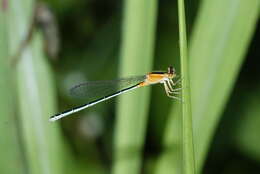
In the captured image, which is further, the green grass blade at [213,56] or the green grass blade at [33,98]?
the green grass blade at [33,98]

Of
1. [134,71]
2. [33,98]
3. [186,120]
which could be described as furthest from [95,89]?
[186,120]

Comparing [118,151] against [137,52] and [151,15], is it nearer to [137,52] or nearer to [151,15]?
[137,52]

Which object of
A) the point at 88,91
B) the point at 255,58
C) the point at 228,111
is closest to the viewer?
the point at 88,91

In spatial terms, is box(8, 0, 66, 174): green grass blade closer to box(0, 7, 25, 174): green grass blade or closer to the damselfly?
box(0, 7, 25, 174): green grass blade

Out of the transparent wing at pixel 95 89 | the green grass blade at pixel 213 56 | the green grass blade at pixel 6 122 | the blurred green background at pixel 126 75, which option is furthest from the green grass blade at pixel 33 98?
the transparent wing at pixel 95 89

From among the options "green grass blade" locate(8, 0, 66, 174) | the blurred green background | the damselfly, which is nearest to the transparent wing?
the damselfly

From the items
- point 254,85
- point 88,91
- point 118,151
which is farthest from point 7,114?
point 254,85

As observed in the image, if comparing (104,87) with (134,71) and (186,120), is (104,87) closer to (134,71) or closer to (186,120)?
(134,71)

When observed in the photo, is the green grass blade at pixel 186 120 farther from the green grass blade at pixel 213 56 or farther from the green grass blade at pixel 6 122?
the green grass blade at pixel 6 122
